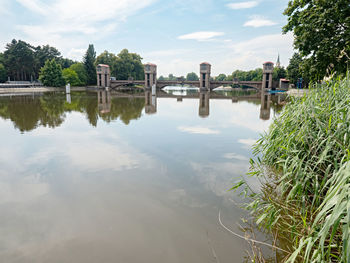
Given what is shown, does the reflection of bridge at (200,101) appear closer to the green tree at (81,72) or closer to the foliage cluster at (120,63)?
the green tree at (81,72)

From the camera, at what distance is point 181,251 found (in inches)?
129

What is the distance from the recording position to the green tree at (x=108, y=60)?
6994cm

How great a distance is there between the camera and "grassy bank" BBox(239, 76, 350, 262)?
2.37 m

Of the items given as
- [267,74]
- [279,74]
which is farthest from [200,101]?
[279,74]

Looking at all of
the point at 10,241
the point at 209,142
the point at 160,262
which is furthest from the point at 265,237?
the point at 209,142

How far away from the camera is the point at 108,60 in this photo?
7106cm

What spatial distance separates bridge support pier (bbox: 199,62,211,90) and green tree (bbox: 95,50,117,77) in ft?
84.3

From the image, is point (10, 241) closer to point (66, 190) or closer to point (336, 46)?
point (66, 190)

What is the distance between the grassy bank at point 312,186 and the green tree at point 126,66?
2728 inches

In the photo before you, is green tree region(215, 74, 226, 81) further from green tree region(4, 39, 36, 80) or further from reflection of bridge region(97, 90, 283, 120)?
reflection of bridge region(97, 90, 283, 120)

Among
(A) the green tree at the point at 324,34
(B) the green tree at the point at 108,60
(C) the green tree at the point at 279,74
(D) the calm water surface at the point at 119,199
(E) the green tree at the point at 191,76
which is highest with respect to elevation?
(E) the green tree at the point at 191,76

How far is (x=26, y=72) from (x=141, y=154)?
69.4 meters

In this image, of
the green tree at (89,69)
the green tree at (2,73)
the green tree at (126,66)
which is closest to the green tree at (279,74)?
the green tree at (126,66)

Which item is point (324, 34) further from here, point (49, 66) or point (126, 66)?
point (126, 66)
